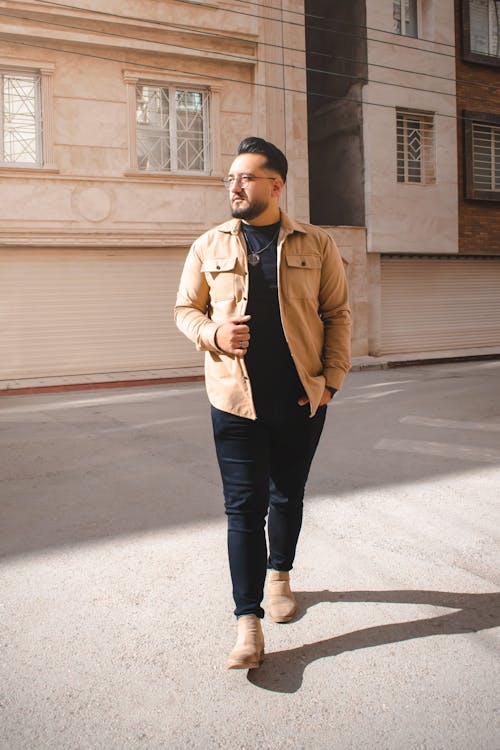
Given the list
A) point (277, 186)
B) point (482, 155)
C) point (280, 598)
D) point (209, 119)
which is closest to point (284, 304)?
point (277, 186)

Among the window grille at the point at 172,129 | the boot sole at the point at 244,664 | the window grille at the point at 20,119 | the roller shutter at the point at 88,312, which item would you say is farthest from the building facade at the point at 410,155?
the boot sole at the point at 244,664

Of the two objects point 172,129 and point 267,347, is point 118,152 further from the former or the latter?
point 267,347

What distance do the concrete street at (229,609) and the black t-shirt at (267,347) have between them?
39.4 inches

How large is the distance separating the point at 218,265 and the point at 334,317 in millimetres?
561

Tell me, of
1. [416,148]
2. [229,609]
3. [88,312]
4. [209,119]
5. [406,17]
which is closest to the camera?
[229,609]

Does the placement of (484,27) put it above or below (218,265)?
above

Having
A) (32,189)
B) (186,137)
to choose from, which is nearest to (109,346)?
→ (32,189)

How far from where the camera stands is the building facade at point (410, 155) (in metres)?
17.8

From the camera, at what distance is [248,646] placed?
2.87 meters

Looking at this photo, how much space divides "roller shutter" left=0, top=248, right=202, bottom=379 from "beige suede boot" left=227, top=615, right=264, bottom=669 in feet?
40.2

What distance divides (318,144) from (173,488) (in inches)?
617

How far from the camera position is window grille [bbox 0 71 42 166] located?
1424 centimetres

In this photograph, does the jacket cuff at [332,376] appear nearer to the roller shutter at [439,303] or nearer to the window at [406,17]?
the roller shutter at [439,303]

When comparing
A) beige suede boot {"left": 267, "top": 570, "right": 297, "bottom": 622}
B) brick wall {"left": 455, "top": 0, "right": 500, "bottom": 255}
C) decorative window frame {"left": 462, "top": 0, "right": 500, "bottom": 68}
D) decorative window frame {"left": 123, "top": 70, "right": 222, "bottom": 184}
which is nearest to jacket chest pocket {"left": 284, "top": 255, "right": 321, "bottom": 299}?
beige suede boot {"left": 267, "top": 570, "right": 297, "bottom": 622}
